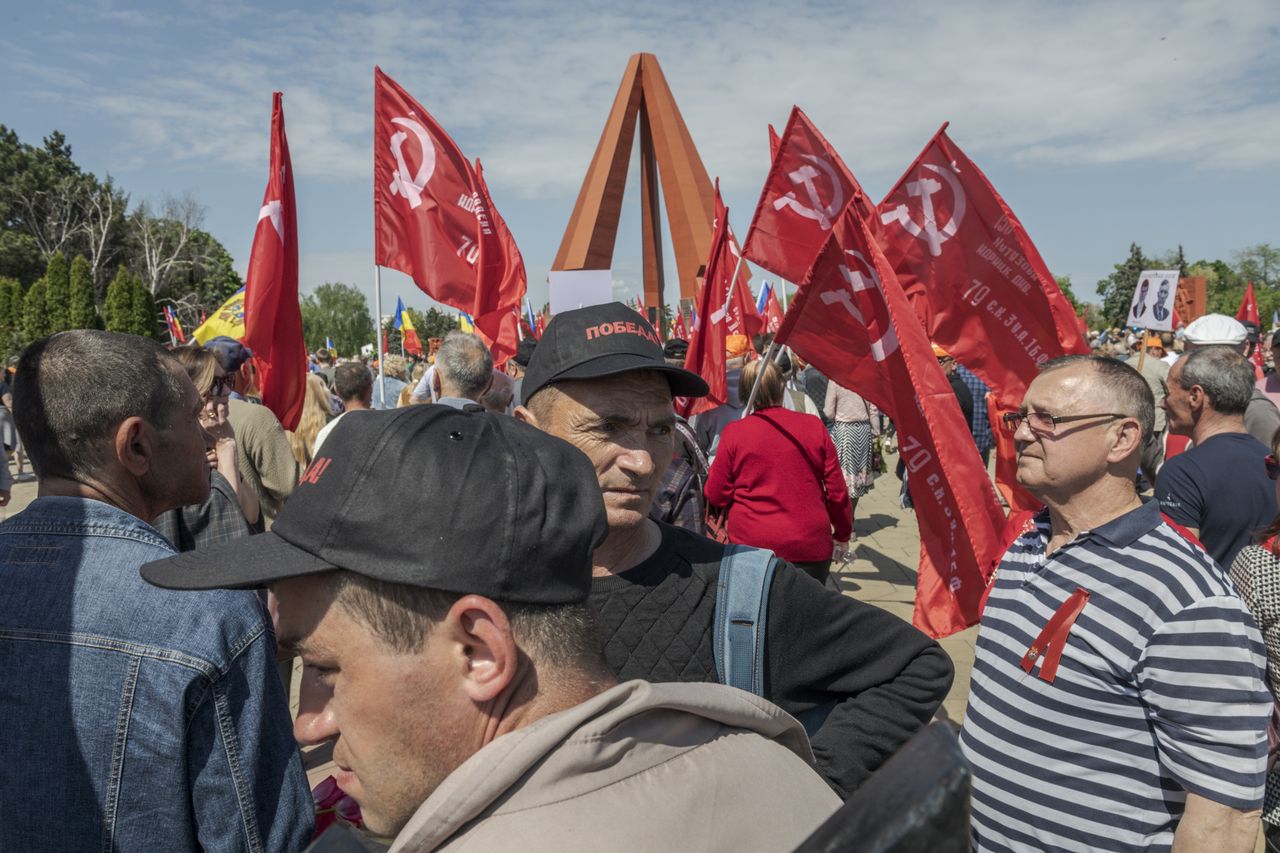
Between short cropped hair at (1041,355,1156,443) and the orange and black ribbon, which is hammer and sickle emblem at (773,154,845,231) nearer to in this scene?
short cropped hair at (1041,355,1156,443)

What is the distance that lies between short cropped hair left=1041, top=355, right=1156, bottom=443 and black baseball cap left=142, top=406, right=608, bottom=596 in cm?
175

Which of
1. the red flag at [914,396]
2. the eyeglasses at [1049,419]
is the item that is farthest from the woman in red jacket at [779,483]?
the eyeglasses at [1049,419]

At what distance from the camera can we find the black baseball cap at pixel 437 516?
99 cm

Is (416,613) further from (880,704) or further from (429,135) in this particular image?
(429,135)

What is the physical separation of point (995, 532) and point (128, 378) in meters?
2.47

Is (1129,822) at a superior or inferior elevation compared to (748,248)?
inferior

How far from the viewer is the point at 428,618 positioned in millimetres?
1004

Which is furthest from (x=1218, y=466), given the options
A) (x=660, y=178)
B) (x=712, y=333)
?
(x=660, y=178)

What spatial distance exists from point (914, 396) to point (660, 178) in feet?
99.7

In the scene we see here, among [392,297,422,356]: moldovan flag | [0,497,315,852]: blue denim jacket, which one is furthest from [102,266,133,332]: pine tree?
[0,497,315,852]: blue denim jacket

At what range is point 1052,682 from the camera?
2070mm

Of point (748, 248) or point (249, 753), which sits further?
point (748, 248)

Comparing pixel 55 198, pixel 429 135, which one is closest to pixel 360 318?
pixel 55 198

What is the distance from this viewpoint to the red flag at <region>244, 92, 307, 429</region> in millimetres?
4848
